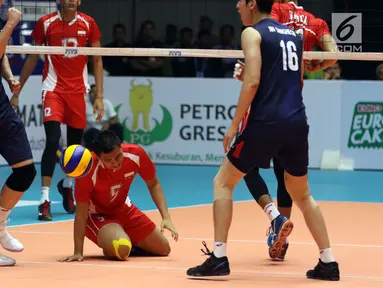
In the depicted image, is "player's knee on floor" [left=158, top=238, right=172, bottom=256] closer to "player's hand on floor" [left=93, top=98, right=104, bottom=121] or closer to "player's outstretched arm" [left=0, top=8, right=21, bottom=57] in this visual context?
"player's outstretched arm" [left=0, top=8, right=21, bottom=57]

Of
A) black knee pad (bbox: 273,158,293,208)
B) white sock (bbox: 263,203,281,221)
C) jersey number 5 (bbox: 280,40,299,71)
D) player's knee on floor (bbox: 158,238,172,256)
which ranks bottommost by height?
player's knee on floor (bbox: 158,238,172,256)

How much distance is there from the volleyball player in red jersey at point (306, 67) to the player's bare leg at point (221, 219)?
82cm

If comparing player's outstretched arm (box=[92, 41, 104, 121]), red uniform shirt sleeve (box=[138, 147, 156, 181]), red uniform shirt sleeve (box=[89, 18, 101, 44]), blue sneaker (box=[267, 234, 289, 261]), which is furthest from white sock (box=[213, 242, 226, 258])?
red uniform shirt sleeve (box=[89, 18, 101, 44])

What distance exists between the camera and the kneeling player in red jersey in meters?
8.59

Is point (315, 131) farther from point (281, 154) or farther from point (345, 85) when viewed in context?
point (281, 154)

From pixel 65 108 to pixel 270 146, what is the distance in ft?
15.5

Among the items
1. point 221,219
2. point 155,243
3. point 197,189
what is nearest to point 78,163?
point 155,243

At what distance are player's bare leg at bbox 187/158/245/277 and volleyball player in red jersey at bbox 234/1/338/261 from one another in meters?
0.82

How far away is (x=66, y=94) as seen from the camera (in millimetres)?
12031

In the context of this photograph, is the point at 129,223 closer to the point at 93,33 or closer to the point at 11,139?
the point at 11,139

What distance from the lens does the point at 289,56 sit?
310 inches

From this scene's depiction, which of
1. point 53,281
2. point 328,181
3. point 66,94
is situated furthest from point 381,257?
point 328,181

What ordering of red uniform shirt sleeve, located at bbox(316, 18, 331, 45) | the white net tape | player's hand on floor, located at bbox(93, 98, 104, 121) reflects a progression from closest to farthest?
red uniform shirt sleeve, located at bbox(316, 18, 331, 45) → the white net tape → player's hand on floor, located at bbox(93, 98, 104, 121)

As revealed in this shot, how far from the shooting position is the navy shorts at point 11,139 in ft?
27.8
